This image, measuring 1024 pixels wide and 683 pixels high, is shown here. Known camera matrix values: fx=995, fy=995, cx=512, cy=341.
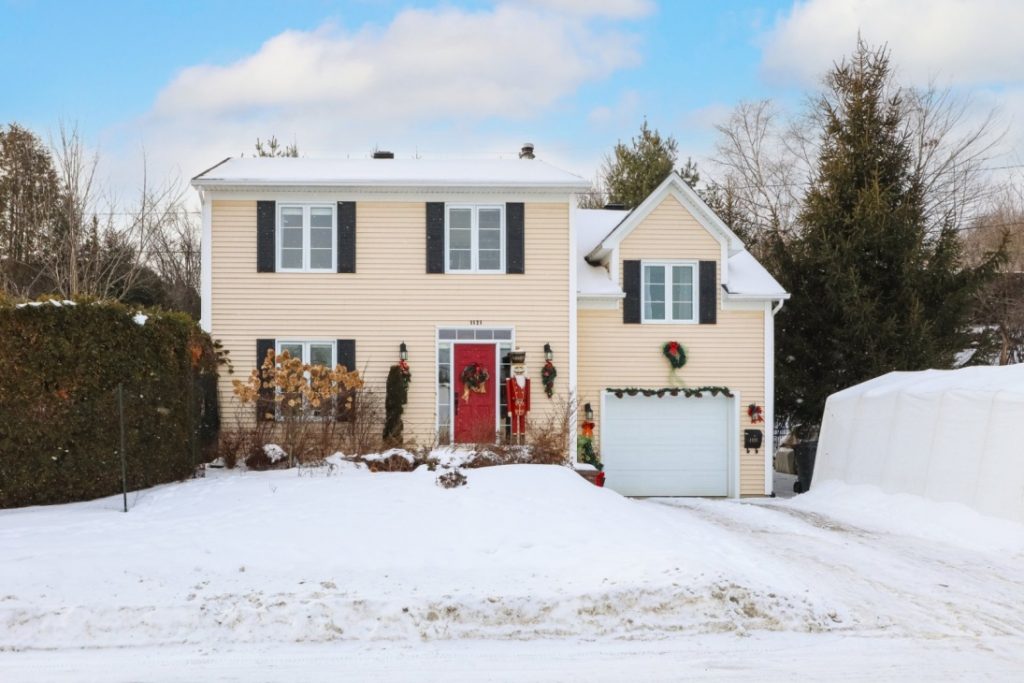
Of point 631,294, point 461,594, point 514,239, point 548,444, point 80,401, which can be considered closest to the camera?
point 461,594

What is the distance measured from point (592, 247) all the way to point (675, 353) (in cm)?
305

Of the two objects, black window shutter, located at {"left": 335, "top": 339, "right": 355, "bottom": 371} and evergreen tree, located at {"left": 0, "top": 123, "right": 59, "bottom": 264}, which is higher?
evergreen tree, located at {"left": 0, "top": 123, "right": 59, "bottom": 264}

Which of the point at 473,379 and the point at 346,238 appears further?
the point at 346,238

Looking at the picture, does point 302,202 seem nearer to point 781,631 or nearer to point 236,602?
point 236,602

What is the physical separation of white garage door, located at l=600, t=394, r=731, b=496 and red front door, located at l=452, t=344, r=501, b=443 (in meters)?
2.47

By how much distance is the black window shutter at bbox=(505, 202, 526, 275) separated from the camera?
18.6 meters

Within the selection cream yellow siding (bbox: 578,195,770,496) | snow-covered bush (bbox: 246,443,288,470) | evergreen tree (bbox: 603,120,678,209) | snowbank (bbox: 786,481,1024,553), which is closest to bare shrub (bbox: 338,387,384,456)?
snow-covered bush (bbox: 246,443,288,470)

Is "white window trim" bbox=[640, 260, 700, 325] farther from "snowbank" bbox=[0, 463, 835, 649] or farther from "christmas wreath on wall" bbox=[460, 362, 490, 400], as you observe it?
"snowbank" bbox=[0, 463, 835, 649]

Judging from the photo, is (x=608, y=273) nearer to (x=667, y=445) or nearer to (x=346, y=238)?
(x=667, y=445)

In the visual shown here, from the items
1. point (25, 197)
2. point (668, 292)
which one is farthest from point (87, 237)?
point (668, 292)

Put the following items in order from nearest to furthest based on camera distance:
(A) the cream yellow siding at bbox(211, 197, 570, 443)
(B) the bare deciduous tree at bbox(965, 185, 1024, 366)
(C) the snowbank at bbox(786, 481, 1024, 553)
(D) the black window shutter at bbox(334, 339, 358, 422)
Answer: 1. (C) the snowbank at bbox(786, 481, 1024, 553)
2. (D) the black window shutter at bbox(334, 339, 358, 422)
3. (A) the cream yellow siding at bbox(211, 197, 570, 443)
4. (B) the bare deciduous tree at bbox(965, 185, 1024, 366)

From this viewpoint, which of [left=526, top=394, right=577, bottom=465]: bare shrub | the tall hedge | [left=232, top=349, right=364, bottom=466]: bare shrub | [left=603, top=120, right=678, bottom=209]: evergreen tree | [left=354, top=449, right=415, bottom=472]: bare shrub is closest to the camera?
the tall hedge

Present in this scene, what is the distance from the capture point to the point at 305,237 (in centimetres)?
1855

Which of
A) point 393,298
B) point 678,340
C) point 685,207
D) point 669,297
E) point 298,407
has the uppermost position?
point 685,207
